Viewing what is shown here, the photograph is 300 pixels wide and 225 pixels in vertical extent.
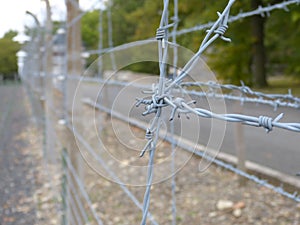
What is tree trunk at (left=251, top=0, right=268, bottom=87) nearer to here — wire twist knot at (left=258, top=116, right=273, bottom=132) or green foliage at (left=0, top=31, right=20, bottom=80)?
green foliage at (left=0, top=31, right=20, bottom=80)

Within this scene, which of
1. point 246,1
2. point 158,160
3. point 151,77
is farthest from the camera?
point 246,1

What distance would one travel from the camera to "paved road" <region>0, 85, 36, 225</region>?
225cm

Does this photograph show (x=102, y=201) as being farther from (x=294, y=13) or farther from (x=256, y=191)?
(x=294, y=13)

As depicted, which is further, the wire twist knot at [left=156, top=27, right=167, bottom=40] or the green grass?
the green grass

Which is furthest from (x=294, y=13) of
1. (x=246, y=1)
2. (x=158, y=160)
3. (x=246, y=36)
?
(x=158, y=160)

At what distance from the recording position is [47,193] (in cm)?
285

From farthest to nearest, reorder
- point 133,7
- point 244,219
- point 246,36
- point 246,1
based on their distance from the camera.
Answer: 1. point 246,36
2. point 246,1
3. point 133,7
4. point 244,219

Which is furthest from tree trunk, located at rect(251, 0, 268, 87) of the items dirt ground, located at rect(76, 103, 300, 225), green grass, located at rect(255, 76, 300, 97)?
dirt ground, located at rect(76, 103, 300, 225)

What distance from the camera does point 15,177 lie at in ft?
10.4

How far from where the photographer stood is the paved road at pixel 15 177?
7.39 ft

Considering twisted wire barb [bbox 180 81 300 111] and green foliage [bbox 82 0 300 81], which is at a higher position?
green foliage [bbox 82 0 300 81]

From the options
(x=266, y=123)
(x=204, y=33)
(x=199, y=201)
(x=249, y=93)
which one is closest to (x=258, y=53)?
(x=204, y=33)

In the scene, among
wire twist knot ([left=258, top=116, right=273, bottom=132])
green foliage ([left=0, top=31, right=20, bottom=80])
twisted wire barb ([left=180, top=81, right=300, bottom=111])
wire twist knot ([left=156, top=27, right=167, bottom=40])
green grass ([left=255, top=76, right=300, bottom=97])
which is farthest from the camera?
green grass ([left=255, top=76, right=300, bottom=97])

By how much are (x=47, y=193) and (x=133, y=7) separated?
6.88 ft
